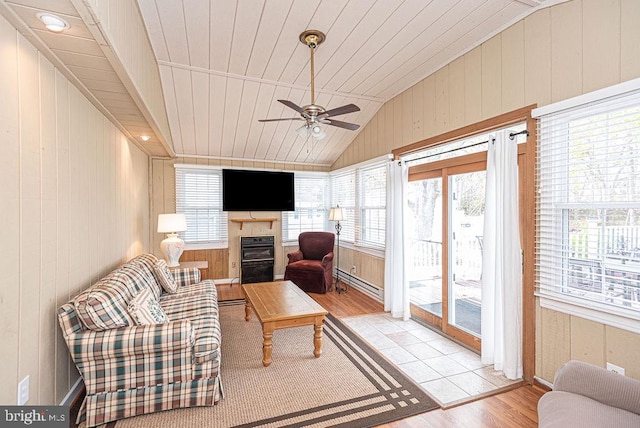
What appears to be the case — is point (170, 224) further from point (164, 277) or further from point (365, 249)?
point (365, 249)

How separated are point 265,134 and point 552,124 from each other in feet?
13.1

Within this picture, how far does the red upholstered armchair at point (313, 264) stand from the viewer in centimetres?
507

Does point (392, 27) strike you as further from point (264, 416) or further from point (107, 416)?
point (107, 416)

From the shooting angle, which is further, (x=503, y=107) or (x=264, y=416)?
(x=503, y=107)

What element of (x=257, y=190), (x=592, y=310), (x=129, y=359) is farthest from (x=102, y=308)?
(x=257, y=190)

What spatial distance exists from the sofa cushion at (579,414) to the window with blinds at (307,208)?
5.01m

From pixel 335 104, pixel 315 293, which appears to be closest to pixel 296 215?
pixel 315 293

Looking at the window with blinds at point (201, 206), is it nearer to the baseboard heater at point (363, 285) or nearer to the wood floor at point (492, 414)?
the baseboard heater at point (363, 285)

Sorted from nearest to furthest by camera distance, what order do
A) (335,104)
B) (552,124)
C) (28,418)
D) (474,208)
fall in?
(28,418) < (552,124) < (474,208) < (335,104)

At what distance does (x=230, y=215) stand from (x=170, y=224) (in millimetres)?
1571

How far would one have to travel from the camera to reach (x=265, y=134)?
16.9 feet

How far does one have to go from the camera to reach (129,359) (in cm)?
203

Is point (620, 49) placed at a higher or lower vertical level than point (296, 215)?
higher

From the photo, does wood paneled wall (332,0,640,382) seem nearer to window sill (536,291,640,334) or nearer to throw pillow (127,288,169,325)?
window sill (536,291,640,334)
